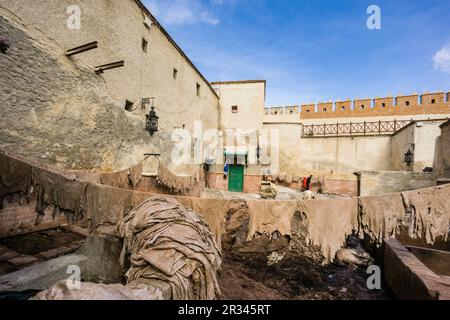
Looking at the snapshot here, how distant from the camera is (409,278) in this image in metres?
2.65

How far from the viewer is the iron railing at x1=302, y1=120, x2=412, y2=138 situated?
18.3m

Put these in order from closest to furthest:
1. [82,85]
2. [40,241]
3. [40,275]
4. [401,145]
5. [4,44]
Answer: [40,275], [4,44], [40,241], [82,85], [401,145]

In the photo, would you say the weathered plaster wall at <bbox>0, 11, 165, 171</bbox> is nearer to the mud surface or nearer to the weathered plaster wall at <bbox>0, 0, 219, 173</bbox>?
the weathered plaster wall at <bbox>0, 0, 219, 173</bbox>

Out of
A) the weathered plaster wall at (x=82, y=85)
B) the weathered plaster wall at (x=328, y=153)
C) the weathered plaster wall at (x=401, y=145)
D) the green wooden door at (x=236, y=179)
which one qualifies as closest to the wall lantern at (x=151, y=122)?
the weathered plaster wall at (x=82, y=85)

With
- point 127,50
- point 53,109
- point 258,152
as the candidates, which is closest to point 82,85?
point 53,109

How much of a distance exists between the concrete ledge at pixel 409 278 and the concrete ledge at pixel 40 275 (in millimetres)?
4835

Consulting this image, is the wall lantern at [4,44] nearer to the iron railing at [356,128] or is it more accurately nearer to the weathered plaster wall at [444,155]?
the weathered plaster wall at [444,155]

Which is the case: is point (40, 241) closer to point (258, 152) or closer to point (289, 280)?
point (289, 280)

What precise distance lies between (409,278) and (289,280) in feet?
5.28

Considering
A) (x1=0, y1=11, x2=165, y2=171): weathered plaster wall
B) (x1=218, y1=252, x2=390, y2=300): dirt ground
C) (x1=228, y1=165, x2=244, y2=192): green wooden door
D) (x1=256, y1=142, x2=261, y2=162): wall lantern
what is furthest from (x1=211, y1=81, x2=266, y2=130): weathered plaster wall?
(x1=218, y1=252, x2=390, y2=300): dirt ground

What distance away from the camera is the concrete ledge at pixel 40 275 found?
2880 mm

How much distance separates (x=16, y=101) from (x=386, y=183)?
15.3 meters

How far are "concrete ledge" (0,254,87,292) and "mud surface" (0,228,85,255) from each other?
0.71 metres
